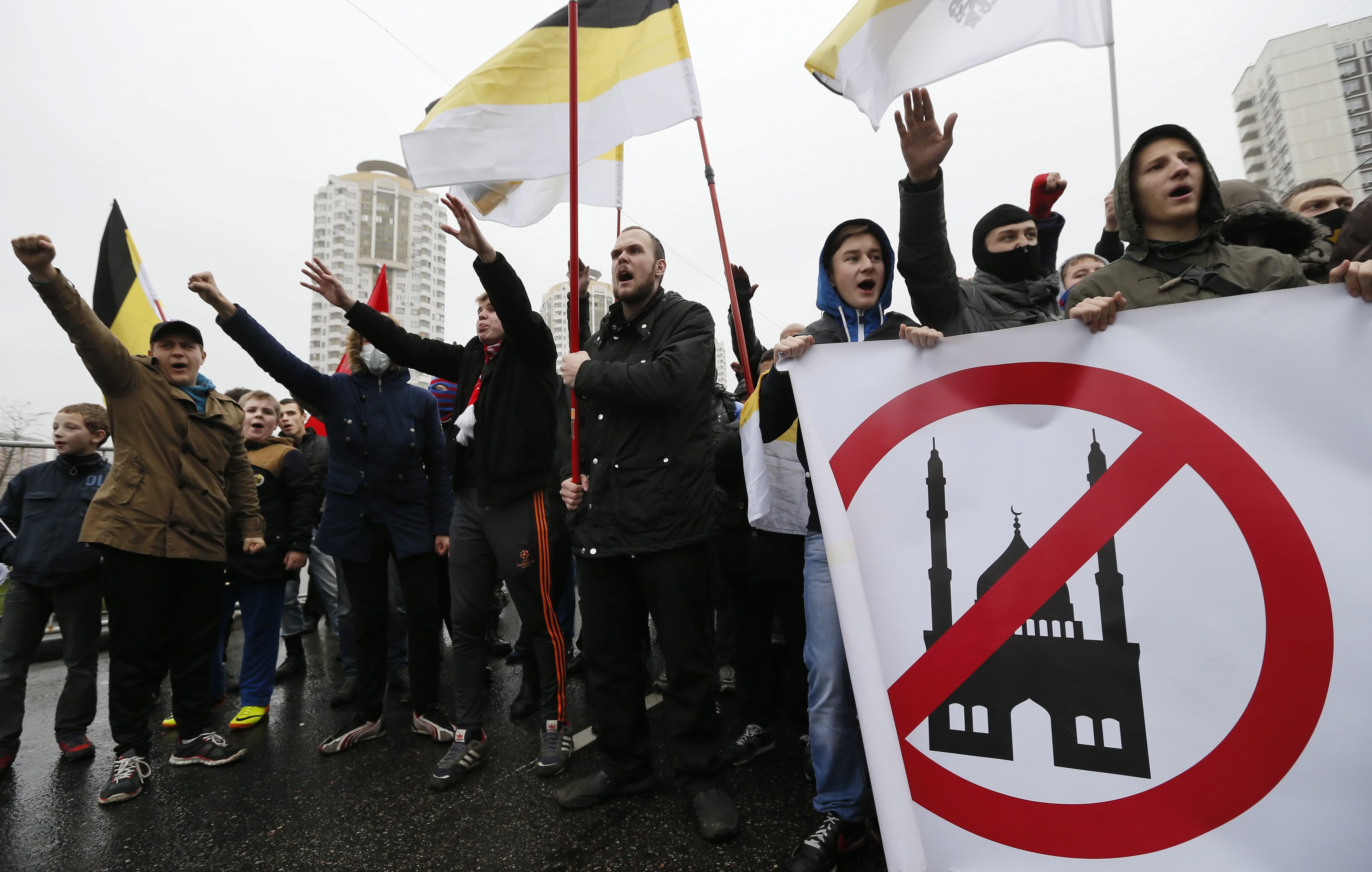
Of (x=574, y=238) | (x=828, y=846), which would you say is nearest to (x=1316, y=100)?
(x=574, y=238)

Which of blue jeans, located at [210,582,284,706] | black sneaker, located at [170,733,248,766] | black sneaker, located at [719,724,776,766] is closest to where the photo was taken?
black sneaker, located at [719,724,776,766]

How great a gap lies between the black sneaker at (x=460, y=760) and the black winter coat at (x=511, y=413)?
1061 mm

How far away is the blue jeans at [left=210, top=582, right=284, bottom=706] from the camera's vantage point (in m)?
3.71

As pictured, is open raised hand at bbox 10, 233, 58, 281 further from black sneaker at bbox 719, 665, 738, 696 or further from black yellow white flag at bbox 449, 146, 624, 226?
black sneaker at bbox 719, 665, 738, 696

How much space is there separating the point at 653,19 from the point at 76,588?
4143 millimetres

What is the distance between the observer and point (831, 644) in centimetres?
206

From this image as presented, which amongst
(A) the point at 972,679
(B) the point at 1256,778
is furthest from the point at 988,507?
(B) the point at 1256,778

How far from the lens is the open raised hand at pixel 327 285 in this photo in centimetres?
312

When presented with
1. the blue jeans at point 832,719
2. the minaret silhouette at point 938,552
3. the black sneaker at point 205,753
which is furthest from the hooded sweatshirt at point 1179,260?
the black sneaker at point 205,753

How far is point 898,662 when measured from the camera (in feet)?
5.52

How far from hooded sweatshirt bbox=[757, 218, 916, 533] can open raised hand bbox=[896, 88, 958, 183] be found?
0.35m

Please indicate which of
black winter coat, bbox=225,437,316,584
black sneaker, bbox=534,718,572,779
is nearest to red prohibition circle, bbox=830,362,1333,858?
black sneaker, bbox=534,718,572,779

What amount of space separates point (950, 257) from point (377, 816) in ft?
9.57

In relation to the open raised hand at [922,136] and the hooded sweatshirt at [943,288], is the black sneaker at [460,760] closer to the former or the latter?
the hooded sweatshirt at [943,288]
